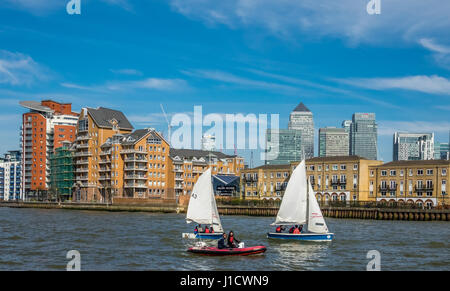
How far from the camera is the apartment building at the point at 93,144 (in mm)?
173000

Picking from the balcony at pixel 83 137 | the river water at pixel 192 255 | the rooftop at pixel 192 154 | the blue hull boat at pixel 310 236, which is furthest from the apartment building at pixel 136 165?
the blue hull boat at pixel 310 236

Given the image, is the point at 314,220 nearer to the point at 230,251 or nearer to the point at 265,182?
the point at 230,251

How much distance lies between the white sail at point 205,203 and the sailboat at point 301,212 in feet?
25.0

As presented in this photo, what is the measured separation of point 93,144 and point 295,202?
4775 inches

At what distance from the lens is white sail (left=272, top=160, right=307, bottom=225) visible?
63656 millimetres

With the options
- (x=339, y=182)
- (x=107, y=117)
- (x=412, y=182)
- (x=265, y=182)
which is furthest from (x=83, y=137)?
(x=412, y=182)

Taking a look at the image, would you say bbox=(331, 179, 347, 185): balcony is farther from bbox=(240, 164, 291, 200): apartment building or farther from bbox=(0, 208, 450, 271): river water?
bbox=(0, 208, 450, 271): river water

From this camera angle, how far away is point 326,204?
13400cm

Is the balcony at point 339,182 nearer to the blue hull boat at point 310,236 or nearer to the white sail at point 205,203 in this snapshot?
the blue hull boat at point 310,236
